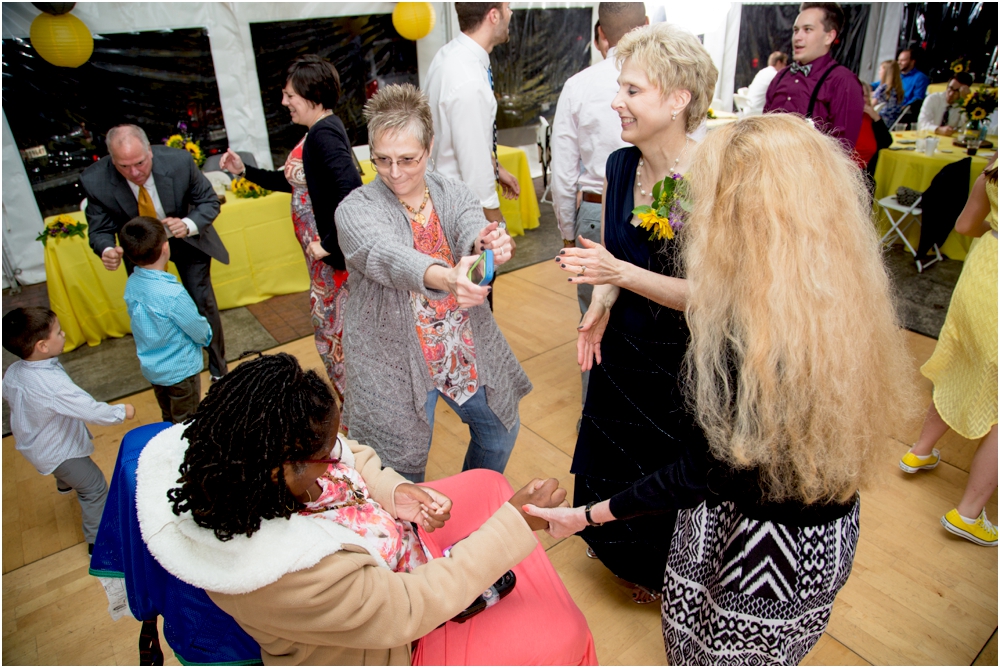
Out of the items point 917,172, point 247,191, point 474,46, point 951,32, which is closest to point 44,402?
point 474,46

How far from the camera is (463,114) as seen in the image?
3.13m

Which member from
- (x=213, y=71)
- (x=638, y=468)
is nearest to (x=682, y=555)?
(x=638, y=468)

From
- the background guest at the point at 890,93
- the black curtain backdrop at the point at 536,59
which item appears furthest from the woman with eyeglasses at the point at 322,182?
the background guest at the point at 890,93

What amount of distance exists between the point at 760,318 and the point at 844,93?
368 centimetres

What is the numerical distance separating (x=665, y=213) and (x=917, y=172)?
5031 mm

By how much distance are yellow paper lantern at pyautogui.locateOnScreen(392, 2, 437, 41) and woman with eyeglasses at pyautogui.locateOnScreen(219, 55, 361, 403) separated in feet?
11.9

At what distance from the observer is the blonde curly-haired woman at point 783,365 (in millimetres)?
1142

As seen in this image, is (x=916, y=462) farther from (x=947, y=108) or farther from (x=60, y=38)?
(x=60, y=38)

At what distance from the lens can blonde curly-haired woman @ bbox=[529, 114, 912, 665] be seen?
1.14 metres

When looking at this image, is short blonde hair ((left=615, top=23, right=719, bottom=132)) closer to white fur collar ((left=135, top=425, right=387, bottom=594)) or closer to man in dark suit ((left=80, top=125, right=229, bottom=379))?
white fur collar ((left=135, top=425, right=387, bottom=594))

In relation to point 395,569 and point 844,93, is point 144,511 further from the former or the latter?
point 844,93

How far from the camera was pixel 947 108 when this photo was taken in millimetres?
6938

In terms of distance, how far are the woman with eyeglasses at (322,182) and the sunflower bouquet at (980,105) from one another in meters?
5.94

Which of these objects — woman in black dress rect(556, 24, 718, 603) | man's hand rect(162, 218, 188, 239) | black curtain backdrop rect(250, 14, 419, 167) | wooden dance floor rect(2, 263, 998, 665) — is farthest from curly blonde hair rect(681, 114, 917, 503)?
black curtain backdrop rect(250, 14, 419, 167)
